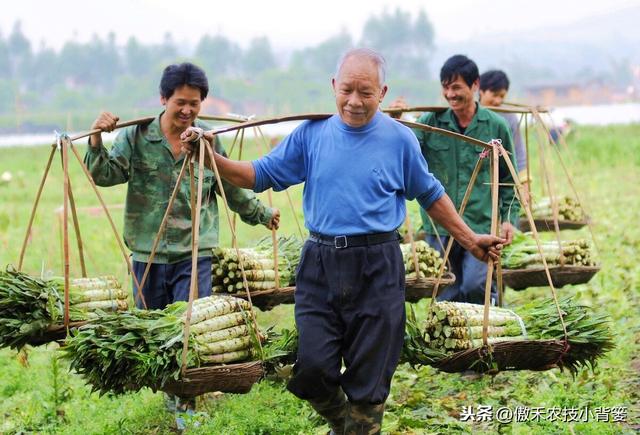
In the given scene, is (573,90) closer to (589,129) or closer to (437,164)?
(589,129)

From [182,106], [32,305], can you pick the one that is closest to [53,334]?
[32,305]

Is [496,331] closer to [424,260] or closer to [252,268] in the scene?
[424,260]

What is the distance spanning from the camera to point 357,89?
11.1 feet

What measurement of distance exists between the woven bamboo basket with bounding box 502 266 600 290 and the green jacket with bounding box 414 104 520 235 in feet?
1.07

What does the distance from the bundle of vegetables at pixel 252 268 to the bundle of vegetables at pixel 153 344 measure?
1.02 metres

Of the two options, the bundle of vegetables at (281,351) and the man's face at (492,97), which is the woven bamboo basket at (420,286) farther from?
the man's face at (492,97)

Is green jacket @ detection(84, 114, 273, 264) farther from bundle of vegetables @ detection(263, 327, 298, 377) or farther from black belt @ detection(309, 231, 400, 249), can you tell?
black belt @ detection(309, 231, 400, 249)

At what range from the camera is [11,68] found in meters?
67.6

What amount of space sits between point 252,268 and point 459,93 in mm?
1485

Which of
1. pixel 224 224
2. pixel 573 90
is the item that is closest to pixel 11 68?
pixel 573 90

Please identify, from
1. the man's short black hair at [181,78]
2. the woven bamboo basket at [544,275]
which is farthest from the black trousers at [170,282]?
the woven bamboo basket at [544,275]

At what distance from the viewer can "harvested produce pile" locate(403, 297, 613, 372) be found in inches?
161

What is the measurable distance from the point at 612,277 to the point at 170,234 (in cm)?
493

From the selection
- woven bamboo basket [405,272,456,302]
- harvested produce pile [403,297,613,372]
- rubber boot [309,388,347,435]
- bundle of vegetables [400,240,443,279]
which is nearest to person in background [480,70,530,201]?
bundle of vegetables [400,240,443,279]
